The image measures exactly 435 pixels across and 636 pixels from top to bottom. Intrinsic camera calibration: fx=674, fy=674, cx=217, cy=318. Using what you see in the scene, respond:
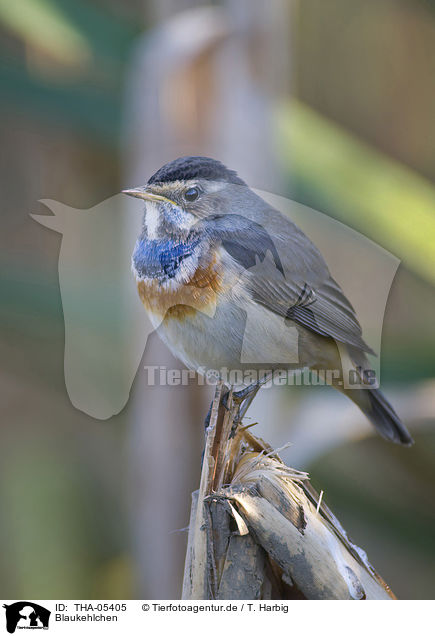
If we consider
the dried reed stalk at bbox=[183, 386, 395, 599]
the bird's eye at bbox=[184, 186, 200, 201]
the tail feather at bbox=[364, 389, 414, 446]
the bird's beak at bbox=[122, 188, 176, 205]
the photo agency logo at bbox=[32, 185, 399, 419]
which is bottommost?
the dried reed stalk at bbox=[183, 386, 395, 599]

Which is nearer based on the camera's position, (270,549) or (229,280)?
(270,549)

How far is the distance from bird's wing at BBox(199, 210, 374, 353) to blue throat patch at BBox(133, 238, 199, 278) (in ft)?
0.32

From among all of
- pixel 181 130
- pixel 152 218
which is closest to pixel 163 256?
pixel 152 218

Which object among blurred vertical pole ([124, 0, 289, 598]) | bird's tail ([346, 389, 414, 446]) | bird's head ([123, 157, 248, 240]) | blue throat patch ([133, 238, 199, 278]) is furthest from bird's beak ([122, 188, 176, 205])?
bird's tail ([346, 389, 414, 446])

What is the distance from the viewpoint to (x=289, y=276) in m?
2.05

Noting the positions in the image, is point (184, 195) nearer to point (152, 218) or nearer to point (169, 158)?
point (152, 218)

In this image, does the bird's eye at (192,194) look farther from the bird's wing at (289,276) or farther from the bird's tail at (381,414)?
the bird's tail at (381,414)

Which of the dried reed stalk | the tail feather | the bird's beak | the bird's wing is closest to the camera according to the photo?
the dried reed stalk

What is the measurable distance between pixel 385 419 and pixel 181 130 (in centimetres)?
122

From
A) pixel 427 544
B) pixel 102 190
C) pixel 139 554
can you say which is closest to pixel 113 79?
pixel 102 190

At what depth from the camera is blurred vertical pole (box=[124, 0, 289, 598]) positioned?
93.4 inches

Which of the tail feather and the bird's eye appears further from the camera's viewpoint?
the tail feather
